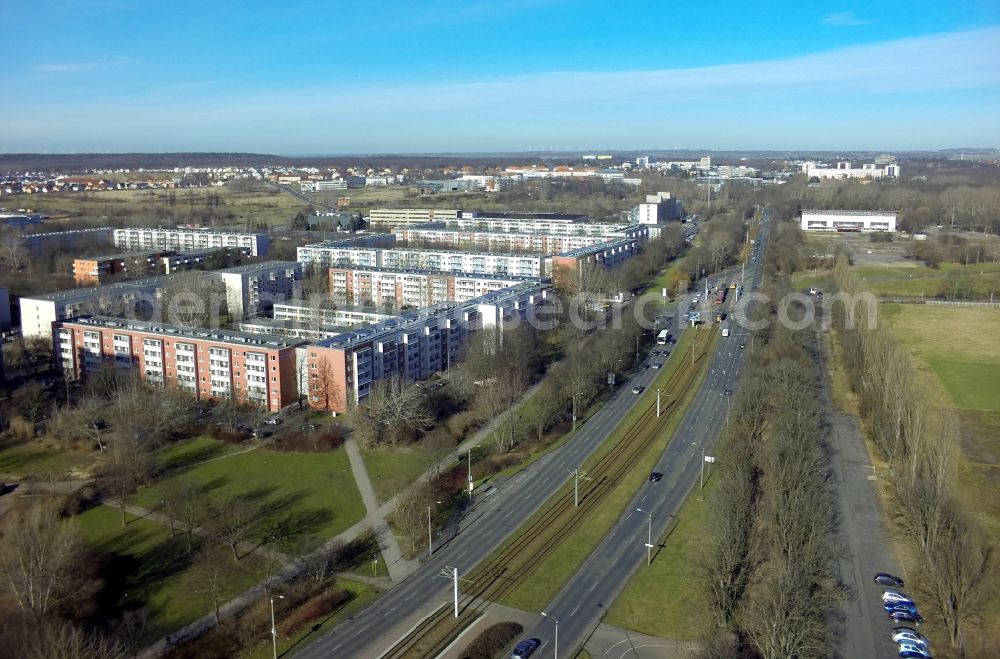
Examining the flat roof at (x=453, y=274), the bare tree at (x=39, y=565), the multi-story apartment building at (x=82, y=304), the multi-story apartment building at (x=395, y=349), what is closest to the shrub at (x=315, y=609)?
the bare tree at (x=39, y=565)

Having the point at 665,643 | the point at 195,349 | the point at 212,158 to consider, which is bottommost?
the point at 665,643

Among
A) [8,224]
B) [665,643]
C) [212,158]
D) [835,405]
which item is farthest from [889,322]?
[212,158]

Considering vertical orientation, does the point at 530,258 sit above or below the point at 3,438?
above

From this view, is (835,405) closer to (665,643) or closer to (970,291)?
(665,643)

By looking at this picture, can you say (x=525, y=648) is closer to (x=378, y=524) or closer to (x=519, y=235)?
(x=378, y=524)

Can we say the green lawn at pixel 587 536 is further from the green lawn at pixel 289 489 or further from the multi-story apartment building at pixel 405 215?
the multi-story apartment building at pixel 405 215

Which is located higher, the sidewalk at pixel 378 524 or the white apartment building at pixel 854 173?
the white apartment building at pixel 854 173
